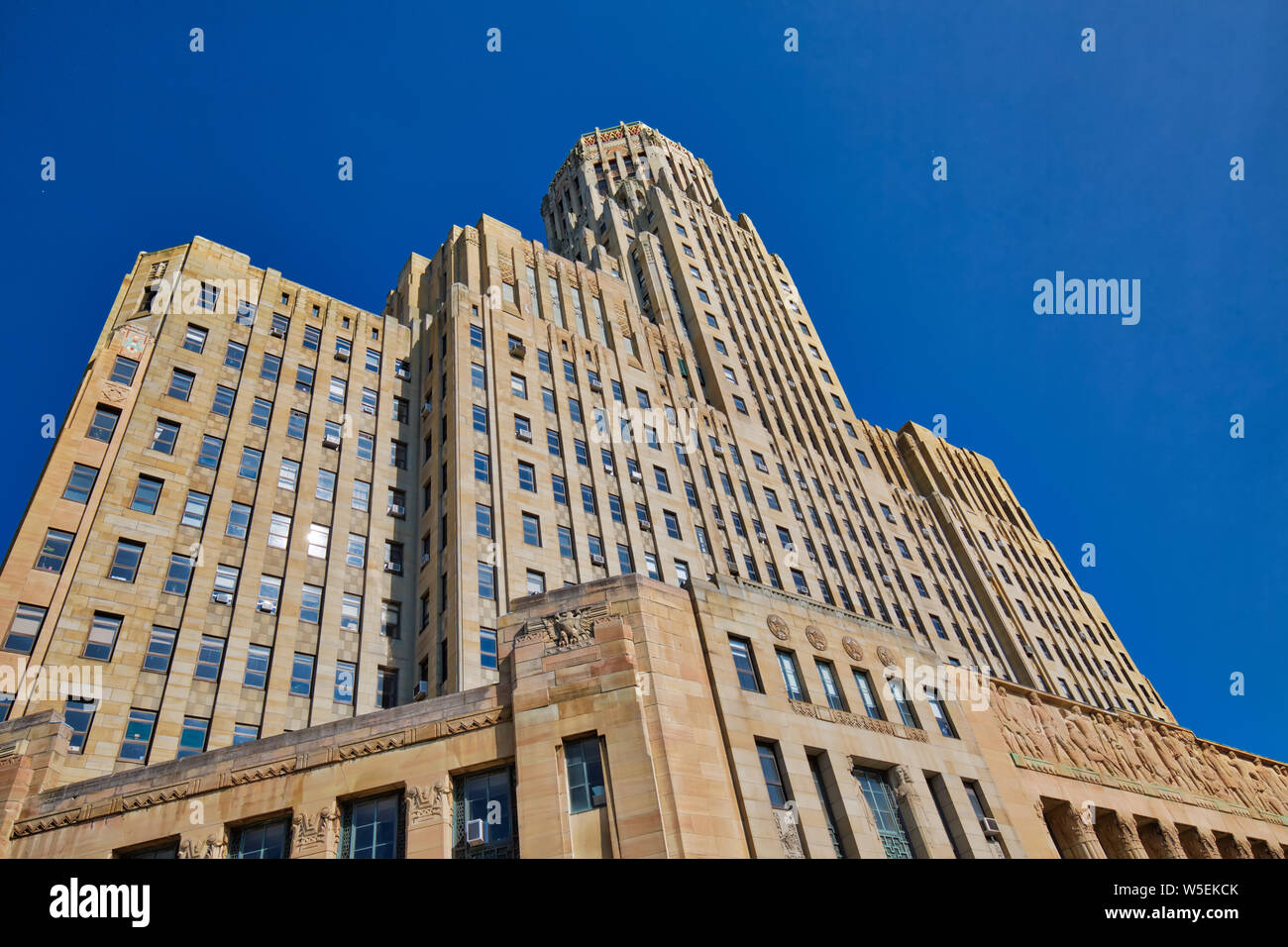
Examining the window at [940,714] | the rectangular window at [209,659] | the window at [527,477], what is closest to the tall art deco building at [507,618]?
the rectangular window at [209,659]

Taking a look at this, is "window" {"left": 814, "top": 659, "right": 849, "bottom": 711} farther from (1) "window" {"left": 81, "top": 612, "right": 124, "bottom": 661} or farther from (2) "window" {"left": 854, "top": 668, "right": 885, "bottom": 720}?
(1) "window" {"left": 81, "top": 612, "right": 124, "bottom": 661}

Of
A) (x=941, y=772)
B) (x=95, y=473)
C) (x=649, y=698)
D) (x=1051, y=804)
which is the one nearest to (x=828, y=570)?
(x=1051, y=804)

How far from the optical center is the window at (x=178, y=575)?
35250 millimetres

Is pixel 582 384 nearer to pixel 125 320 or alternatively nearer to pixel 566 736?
pixel 125 320

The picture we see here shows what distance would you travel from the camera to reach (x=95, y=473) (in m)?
36.2

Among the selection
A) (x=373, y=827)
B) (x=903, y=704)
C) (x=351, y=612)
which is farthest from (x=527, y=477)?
(x=373, y=827)

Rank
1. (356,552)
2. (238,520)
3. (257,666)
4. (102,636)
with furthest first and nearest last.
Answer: (356,552)
(238,520)
(257,666)
(102,636)

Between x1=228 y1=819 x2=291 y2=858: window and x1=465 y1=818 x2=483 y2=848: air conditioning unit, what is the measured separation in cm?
469

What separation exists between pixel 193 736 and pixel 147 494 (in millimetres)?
10856

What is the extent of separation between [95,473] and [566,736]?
80.8 ft

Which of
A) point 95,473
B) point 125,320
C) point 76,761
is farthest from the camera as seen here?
point 125,320

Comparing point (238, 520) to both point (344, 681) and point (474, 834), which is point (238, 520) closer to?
point (344, 681)

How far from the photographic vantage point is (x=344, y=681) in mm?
36812

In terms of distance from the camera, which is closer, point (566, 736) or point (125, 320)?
point (566, 736)
